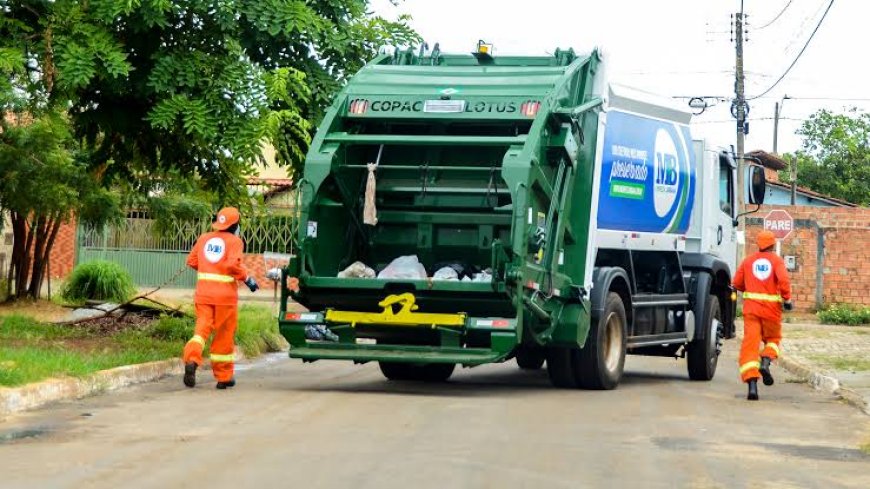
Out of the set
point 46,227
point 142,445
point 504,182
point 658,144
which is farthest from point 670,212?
point 46,227

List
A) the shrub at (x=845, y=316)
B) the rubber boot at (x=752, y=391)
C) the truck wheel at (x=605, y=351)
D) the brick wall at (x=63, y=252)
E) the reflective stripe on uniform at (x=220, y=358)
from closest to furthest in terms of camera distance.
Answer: the reflective stripe on uniform at (x=220, y=358) < the rubber boot at (x=752, y=391) < the truck wheel at (x=605, y=351) < the shrub at (x=845, y=316) < the brick wall at (x=63, y=252)

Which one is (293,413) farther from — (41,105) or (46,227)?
(46,227)

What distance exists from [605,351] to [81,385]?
501 cm

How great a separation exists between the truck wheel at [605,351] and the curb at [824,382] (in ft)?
7.11

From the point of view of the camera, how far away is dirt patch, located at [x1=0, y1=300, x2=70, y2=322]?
20891 mm

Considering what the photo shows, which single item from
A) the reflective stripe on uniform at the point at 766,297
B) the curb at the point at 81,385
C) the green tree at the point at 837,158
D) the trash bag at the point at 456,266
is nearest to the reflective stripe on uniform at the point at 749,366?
the reflective stripe on uniform at the point at 766,297

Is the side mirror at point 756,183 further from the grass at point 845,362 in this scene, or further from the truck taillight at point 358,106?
the truck taillight at point 358,106

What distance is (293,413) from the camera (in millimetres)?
10992

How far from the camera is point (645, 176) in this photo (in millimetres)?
14922

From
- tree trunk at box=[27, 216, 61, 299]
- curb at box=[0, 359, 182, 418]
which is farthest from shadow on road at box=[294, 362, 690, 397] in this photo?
tree trunk at box=[27, 216, 61, 299]

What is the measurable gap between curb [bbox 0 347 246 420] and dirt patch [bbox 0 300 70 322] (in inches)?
259

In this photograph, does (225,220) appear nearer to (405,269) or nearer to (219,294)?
(219,294)

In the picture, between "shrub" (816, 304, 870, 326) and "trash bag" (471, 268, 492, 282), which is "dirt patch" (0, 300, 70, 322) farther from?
"shrub" (816, 304, 870, 326)

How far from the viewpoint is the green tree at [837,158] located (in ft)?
183
